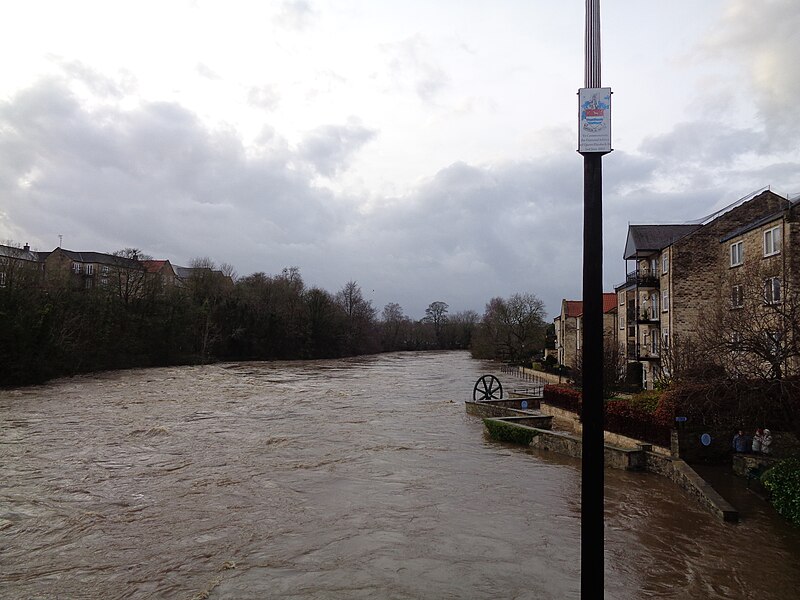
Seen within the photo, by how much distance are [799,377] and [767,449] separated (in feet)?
6.26

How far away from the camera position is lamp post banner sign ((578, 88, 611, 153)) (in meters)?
4.02

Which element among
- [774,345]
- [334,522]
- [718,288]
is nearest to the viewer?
[334,522]

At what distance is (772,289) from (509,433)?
9.34 metres

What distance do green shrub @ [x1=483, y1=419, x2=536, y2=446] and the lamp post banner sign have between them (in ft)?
52.4

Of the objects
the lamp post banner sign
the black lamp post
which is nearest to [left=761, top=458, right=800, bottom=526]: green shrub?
the black lamp post

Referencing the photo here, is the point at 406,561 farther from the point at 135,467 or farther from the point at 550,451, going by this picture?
the point at 550,451

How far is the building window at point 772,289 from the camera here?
15.8 meters

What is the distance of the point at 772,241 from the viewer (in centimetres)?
1989

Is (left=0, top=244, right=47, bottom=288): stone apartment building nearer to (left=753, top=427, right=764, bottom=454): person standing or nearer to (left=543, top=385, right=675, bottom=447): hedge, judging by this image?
(left=543, top=385, right=675, bottom=447): hedge

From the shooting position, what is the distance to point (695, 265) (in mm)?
26672

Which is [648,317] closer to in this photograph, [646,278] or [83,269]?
[646,278]

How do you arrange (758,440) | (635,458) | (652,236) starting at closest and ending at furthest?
(758,440), (635,458), (652,236)

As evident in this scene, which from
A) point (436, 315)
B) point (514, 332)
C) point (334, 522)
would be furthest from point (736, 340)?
point (436, 315)

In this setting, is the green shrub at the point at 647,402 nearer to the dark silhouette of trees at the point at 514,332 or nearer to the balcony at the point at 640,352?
the balcony at the point at 640,352
